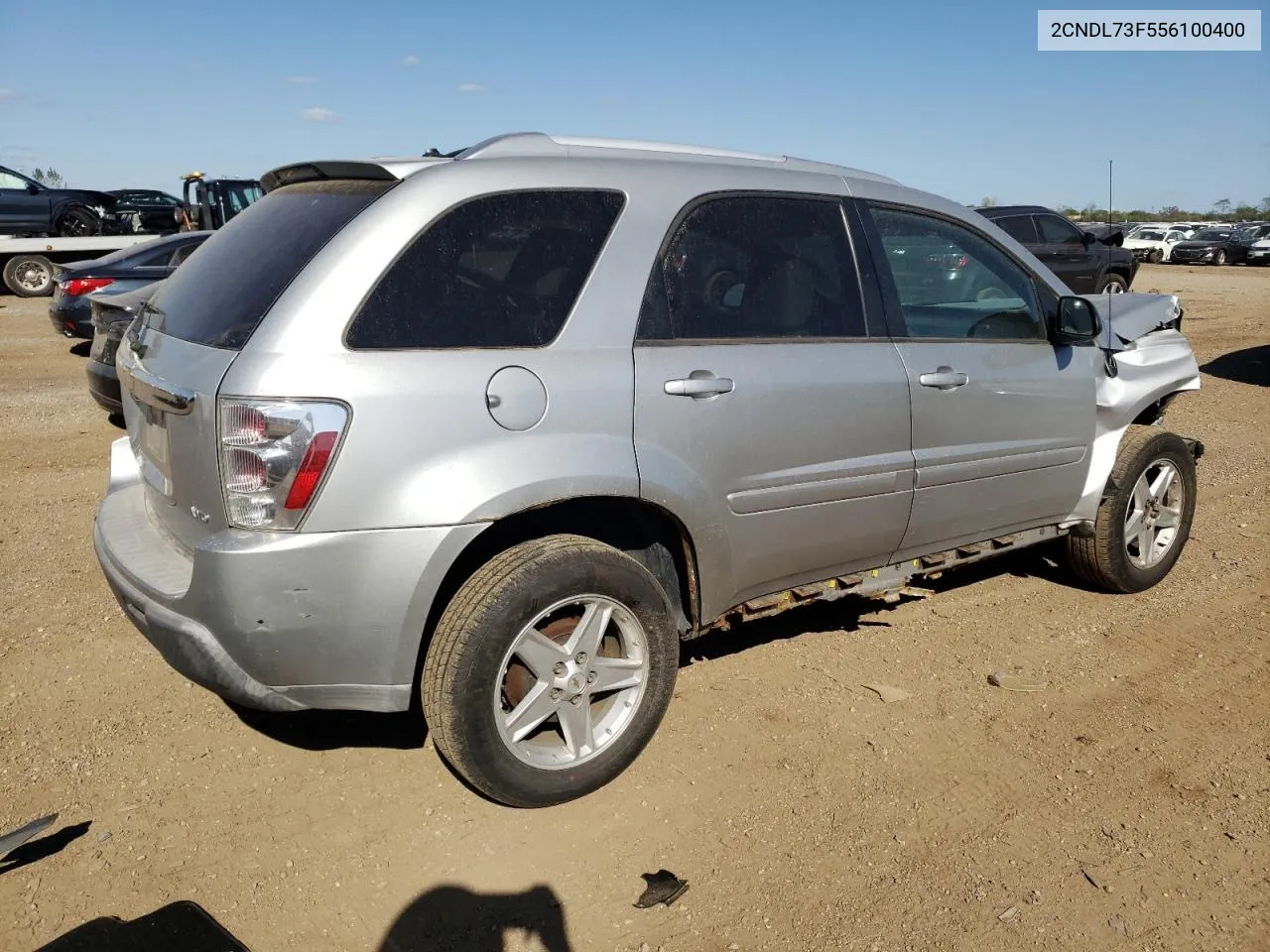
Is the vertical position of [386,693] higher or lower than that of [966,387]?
lower

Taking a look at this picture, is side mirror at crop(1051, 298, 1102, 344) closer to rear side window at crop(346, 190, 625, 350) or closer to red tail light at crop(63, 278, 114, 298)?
rear side window at crop(346, 190, 625, 350)

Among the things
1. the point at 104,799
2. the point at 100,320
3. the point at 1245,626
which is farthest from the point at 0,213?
the point at 1245,626

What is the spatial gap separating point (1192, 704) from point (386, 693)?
9.72ft

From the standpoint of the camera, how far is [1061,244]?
53.6 feet

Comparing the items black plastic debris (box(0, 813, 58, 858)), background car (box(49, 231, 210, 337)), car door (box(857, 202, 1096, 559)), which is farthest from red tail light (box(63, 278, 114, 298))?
car door (box(857, 202, 1096, 559))

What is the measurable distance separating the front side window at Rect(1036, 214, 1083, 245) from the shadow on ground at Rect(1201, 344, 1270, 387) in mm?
4335

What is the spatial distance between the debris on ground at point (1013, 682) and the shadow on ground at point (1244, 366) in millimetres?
8318

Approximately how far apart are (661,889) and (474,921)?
510 mm

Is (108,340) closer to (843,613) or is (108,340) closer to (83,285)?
(83,285)

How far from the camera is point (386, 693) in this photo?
289cm

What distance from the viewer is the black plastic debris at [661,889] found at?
109 inches

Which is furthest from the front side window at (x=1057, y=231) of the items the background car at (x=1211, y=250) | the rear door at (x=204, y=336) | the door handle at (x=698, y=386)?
the background car at (x=1211, y=250)

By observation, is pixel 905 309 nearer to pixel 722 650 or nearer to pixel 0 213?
pixel 722 650

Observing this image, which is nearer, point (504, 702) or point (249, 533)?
point (249, 533)
